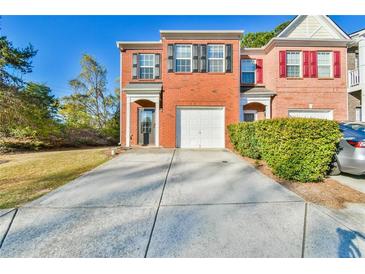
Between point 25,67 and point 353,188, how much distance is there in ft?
60.4

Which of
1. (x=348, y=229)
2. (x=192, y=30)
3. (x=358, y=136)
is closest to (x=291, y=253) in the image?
(x=348, y=229)

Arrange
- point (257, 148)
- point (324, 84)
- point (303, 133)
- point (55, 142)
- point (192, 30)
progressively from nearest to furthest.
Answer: point (303, 133) → point (257, 148) → point (192, 30) → point (324, 84) → point (55, 142)

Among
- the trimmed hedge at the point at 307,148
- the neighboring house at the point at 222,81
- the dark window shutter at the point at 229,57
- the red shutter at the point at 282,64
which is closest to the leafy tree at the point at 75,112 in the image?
the neighboring house at the point at 222,81

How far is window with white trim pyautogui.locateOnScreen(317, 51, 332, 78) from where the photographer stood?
36.0ft

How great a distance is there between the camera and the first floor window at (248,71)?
12148 millimetres

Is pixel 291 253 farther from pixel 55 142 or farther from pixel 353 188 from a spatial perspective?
pixel 55 142

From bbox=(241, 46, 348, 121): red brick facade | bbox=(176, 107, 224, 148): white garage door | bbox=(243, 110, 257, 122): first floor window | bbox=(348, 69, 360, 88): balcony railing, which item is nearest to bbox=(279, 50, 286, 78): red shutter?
bbox=(241, 46, 348, 121): red brick facade

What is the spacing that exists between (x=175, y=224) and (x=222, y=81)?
30.0 feet

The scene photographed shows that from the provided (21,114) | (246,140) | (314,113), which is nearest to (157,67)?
(246,140)

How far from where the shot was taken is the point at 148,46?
11.6 m

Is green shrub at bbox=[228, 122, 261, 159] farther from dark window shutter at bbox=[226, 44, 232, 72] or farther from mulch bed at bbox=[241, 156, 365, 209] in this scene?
dark window shutter at bbox=[226, 44, 232, 72]

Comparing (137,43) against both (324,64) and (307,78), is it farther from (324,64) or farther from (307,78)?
(324,64)

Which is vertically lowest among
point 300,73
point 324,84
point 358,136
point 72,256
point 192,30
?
point 72,256

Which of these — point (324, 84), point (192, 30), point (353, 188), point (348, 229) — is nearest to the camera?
point (348, 229)
